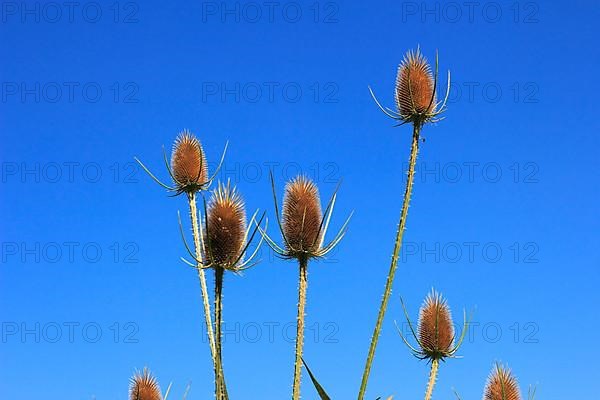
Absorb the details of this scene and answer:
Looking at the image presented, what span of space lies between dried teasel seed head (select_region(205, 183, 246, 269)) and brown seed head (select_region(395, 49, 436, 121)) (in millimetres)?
1622

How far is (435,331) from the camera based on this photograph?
773 cm

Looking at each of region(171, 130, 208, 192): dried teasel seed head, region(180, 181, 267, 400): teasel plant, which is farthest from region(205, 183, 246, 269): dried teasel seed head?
region(171, 130, 208, 192): dried teasel seed head

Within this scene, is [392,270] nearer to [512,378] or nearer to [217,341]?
[217,341]

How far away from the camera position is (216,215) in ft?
18.0

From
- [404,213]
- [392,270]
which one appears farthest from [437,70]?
[392,270]

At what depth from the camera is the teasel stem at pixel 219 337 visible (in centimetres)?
454

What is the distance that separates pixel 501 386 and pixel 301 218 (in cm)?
247

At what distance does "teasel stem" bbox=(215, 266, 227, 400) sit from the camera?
454cm

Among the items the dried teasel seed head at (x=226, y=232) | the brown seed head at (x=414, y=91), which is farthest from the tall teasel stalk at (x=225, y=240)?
the brown seed head at (x=414, y=91)

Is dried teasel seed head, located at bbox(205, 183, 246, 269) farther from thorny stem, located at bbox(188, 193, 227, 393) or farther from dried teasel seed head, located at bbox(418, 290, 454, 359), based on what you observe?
dried teasel seed head, located at bbox(418, 290, 454, 359)

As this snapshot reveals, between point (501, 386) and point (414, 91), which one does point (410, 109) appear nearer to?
point (414, 91)

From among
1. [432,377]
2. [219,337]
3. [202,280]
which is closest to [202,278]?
[202,280]

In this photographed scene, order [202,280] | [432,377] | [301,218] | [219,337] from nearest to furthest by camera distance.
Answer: [219,337]
[301,218]
[202,280]
[432,377]

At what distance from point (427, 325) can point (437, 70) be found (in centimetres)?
310
